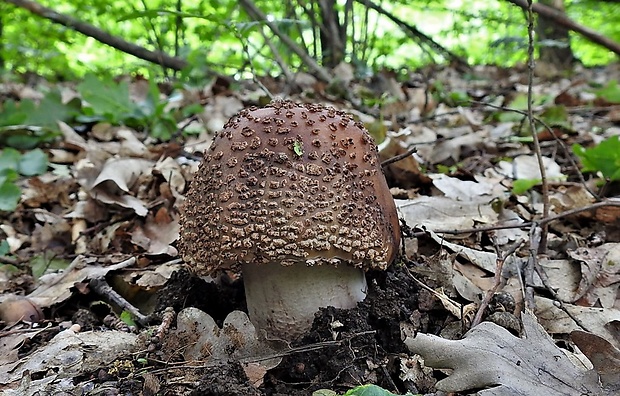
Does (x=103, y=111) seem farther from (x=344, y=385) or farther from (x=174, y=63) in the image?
(x=344, y=385)

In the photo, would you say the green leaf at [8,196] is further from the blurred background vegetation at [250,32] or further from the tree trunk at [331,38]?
the tree trunk at [331,38]

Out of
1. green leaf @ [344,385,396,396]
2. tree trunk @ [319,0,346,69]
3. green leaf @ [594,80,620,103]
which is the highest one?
tree trunk @ [319,0,346,69]

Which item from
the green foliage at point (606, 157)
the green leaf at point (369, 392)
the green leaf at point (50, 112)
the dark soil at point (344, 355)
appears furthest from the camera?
the green leaf at point (50, 112)

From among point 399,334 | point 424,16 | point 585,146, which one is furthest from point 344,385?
point 424,16

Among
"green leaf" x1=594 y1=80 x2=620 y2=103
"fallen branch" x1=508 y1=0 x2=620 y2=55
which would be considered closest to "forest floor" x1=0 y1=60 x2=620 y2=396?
"fallen branch" x1=508 y1=0 x2=620 y2=55

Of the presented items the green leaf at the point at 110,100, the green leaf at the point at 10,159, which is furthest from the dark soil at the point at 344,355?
the green leaf at the point at 110,100

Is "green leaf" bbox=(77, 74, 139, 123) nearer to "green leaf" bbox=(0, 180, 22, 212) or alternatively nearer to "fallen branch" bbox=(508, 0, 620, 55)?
"green leaf" bbox=(0, 180, 22, 212)

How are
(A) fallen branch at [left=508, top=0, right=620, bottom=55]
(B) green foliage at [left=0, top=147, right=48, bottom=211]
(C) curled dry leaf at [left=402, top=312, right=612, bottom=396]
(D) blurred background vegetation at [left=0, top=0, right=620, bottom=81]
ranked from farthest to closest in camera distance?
(D) blurred background vegetation at [left=0, top=0, right=620, bottom=81], (A) fallen branch at [left=508, top=0, right=620, bottom=55], (B) green foliage at [left=0, top=147, right=48, bottom=211], (C) curled dry leaf at [left=402, top=312, right=612, bottom=396]
